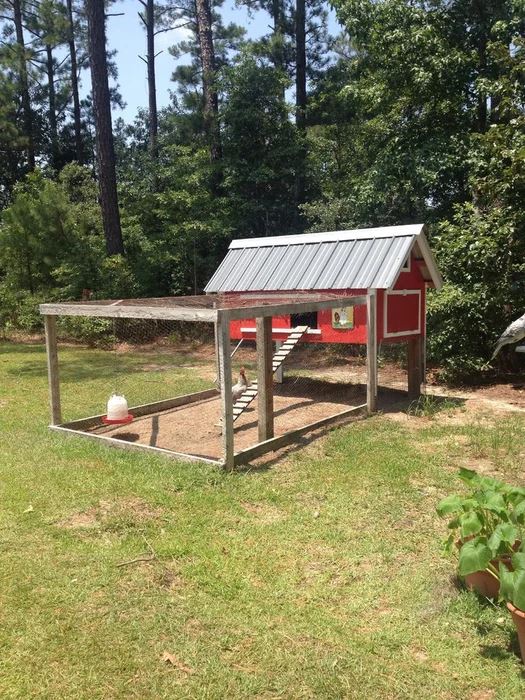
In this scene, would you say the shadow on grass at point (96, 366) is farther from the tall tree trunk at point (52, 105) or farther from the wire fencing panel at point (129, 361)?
the tall tree trunk at point (52, 105)

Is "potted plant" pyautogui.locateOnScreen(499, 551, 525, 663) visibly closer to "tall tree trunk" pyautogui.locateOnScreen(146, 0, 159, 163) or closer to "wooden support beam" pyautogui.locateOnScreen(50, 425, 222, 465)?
"wooden support beam" pyautogui.locateOnScreen(50, 425, 222, 465)

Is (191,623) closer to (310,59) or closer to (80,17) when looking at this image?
(310,59)

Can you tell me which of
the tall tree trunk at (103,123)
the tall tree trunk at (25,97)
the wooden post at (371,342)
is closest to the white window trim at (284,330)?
the wooden post at (371,342)

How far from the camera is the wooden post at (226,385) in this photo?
197 inches

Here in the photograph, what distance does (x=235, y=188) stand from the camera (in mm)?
17531

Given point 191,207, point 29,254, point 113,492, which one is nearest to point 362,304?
point 113,492

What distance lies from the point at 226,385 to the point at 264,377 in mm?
830

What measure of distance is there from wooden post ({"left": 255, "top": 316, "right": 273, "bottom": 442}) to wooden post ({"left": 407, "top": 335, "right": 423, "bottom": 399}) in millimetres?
3406

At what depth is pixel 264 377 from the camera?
5828 mm

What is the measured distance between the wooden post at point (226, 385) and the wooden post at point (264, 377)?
0.69 metres

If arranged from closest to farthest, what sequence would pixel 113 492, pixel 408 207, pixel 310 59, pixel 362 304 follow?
pixel 113 492 → pixel 362 304 → pixel 408 207 → pixel 310 59

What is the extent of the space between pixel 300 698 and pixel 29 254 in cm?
1727

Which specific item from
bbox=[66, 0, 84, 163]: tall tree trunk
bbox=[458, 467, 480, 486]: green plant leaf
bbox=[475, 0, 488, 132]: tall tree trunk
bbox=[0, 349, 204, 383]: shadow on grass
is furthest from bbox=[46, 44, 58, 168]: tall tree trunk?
bbox=[458, 467, 480, 486]: green plant leaf

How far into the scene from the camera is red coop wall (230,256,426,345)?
7555mm
